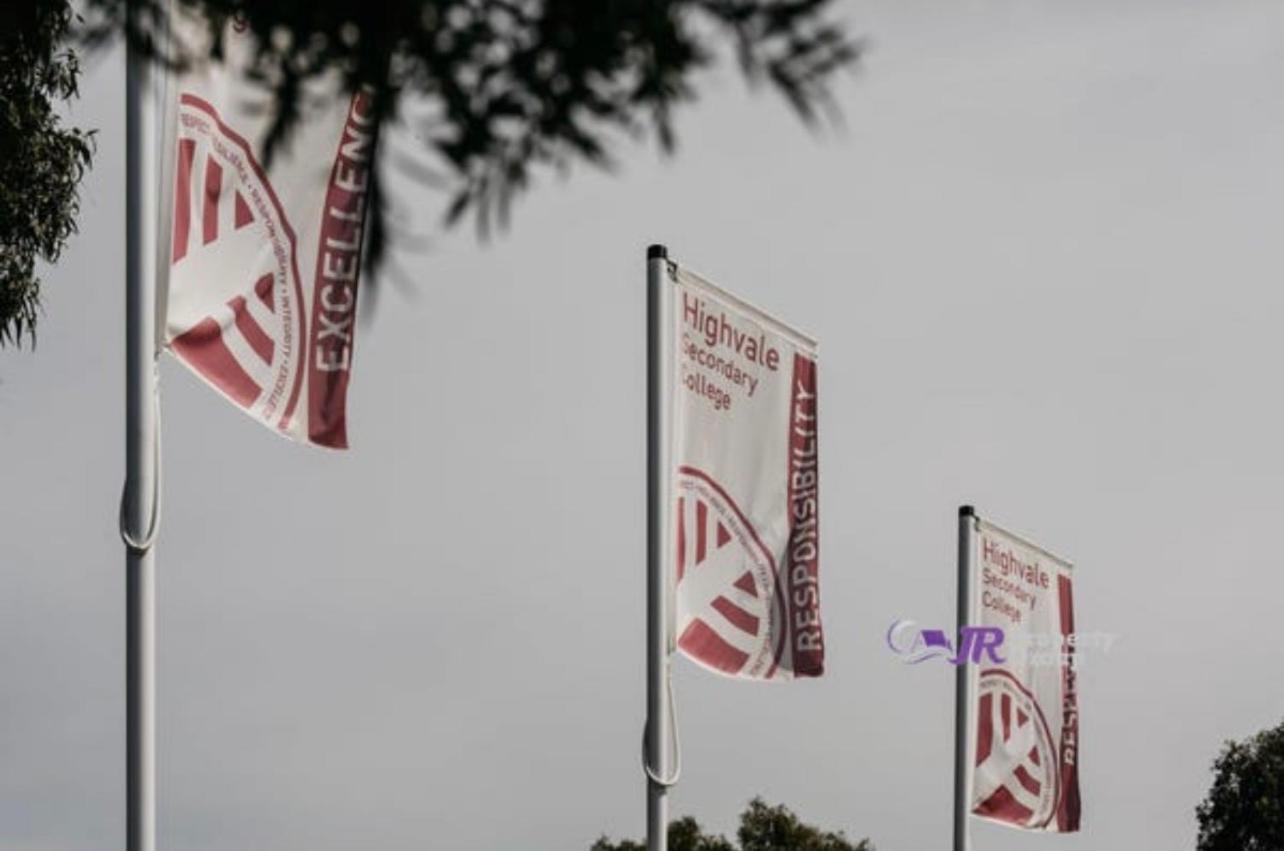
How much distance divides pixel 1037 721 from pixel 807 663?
35.1ft

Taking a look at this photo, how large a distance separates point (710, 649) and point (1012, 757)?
1092 centimetres

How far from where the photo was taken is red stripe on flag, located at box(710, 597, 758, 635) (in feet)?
57.8

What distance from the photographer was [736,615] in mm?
17703

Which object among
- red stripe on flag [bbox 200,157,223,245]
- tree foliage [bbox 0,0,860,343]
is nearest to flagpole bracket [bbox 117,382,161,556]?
red stripe on flag [bbox 200,157,223,245]

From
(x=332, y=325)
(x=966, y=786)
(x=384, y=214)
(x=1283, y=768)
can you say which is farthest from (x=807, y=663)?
(x=1283, y=768)

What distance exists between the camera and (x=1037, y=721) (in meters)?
28.2

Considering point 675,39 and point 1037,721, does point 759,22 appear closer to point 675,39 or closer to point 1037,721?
point 675,39

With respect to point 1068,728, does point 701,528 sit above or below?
above

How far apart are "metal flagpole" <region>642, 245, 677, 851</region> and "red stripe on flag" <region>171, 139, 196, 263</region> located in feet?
17.0

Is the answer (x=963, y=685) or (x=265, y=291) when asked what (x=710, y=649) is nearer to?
(x=265, y=291)

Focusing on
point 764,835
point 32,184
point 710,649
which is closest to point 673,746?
point 710,649

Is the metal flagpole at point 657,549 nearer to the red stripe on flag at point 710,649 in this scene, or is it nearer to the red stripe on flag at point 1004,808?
the red stripe on flag at point 710,649

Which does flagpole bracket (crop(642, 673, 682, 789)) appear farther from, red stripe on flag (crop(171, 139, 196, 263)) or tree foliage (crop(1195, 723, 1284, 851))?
tree foliage (crop(1195, 723, 1284, 851))

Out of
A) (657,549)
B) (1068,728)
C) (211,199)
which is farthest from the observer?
(1068,728)
